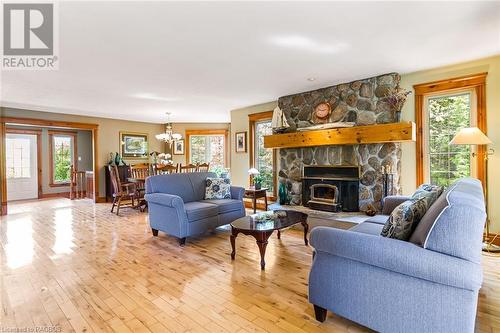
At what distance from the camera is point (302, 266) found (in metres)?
2.84

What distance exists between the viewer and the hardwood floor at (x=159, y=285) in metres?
1.88

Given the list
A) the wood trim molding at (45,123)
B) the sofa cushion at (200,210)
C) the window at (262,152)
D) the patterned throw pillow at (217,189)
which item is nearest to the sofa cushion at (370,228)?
the sofa cushion at (200,210)

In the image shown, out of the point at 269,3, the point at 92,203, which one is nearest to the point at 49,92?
the point at 92,203

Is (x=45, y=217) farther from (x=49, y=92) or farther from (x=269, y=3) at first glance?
(x=269, y=3)

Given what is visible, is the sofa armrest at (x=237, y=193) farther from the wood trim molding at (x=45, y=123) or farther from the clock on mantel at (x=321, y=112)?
the wood trim molding at (x=45, y=123)

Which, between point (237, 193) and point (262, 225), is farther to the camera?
point (237, 193)

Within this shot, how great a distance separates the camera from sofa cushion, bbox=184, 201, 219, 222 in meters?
3.57

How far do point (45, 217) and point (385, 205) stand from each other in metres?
6.31

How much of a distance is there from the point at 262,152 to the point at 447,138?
3.56 m

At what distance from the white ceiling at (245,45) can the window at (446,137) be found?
0.58m

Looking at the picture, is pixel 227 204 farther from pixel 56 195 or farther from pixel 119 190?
pixel 56 195

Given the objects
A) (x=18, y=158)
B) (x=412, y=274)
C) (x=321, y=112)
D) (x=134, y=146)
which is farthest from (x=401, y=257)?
(x=18, y=158)

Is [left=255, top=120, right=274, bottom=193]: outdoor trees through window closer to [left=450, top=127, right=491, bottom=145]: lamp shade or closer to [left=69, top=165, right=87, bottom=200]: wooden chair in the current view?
[left=450, top=127, right=491, bottom=145]: lamp shade

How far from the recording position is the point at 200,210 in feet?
12.1
